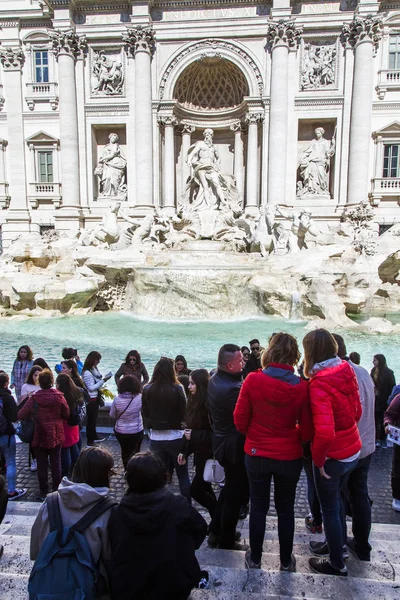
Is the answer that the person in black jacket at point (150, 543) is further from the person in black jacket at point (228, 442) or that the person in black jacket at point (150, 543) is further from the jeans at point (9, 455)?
the jeans at point (9, 455)

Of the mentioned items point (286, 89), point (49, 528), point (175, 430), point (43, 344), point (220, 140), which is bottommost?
point (43, 344)

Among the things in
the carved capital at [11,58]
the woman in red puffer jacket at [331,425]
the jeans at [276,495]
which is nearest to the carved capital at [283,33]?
the carved capital at [11,58]

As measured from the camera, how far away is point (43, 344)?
9.17 m

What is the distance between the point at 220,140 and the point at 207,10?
17.7 feet

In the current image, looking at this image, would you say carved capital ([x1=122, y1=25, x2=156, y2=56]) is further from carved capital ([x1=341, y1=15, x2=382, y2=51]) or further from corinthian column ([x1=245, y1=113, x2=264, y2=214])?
carved capital ([x1=341, y1=15, x2=382, y2=51])

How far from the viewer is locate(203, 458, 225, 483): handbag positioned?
2.74 metres

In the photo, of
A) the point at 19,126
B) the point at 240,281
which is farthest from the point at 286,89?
the point at 19,126

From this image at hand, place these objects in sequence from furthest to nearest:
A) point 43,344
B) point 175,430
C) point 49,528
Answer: point 43,344 → point 175,430 → point 49,528

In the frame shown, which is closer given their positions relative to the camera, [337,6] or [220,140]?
[337,6]

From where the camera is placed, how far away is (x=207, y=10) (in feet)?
62.1

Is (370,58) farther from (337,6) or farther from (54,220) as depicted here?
(54,220)

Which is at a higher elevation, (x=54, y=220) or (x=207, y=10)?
(x=207, y=10)

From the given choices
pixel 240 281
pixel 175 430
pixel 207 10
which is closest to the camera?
pixel 175 430

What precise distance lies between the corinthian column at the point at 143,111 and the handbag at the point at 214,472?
57.9ft
